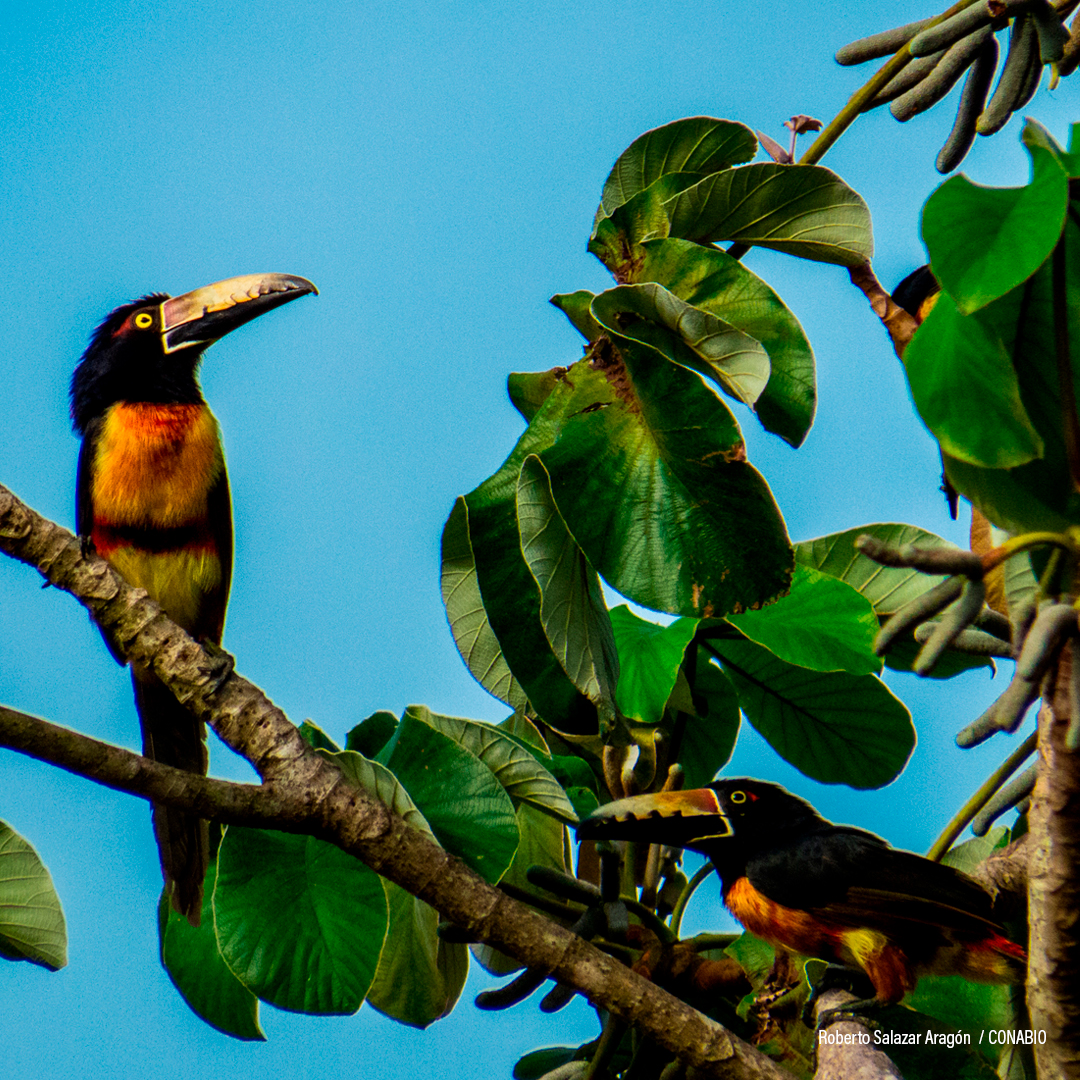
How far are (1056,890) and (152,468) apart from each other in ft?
4.90

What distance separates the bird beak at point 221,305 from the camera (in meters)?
1.81

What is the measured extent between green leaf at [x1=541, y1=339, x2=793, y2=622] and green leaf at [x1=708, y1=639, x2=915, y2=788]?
0.44 metres

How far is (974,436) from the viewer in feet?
2.62

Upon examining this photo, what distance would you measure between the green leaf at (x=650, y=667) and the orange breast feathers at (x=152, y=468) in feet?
2.78

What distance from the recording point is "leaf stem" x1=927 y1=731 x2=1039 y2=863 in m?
1.06

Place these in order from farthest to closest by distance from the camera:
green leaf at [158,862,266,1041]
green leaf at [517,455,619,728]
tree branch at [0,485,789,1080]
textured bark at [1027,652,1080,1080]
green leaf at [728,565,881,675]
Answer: green leaf at [158,862,266,1041] → green leaf at [728,565,881,675] → green leaf at [517,455,619,728] → tree branch at [0,485,789,1080] → textured bark at [1027,652,1080,1080]

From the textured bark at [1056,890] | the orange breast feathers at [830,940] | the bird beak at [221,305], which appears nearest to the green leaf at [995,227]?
the textured bark at [1056,890]

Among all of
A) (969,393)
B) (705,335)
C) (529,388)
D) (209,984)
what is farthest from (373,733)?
(969,393)

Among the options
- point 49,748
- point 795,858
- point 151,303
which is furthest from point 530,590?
point 151,303

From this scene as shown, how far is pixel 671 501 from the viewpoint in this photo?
3.83 feet

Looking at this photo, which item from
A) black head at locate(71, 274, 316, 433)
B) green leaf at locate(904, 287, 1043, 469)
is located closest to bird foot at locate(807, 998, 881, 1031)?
green leaf at locate(904, 287, 1043, 469)

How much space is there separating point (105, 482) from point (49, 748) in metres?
0.89

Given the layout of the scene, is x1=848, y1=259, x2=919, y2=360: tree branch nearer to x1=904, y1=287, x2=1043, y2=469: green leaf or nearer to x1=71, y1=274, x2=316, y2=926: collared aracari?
x1=904, y1=287, x2=1043, y2=469: green leaf

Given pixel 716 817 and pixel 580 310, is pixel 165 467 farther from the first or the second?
pixel 716 817
